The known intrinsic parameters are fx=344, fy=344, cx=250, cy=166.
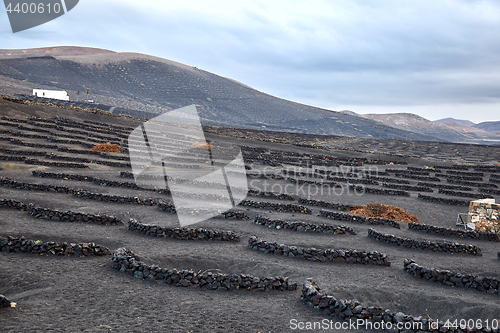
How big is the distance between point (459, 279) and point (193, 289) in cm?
814

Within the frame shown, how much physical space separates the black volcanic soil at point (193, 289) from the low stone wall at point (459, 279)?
0.27 m

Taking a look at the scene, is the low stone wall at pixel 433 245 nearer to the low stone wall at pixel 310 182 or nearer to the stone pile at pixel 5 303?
the stone pile at pixel 5 303

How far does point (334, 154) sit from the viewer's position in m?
61.0

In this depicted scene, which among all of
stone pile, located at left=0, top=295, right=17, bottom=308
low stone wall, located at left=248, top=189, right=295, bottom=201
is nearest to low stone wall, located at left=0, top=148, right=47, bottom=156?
low stone wall, located at left=248, top=189, right=295, bottom=201

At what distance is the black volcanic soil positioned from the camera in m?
7.34

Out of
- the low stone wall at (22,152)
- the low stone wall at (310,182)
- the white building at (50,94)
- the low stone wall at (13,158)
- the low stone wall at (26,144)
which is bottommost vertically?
the low stone wall at (310,182)

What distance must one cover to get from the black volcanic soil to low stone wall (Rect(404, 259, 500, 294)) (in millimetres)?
275

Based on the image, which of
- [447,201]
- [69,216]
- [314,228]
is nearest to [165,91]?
[447,201]

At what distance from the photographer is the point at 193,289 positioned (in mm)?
9250

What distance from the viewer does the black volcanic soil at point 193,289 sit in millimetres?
7344

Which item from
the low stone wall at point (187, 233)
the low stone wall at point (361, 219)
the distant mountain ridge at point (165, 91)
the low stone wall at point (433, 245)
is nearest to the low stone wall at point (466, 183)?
the low stone wall at point (361, 219)

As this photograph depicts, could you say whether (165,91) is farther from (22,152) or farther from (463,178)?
(463,178)

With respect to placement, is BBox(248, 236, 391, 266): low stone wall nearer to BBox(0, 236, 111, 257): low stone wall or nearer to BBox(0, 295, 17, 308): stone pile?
BBox(0, 236, 111, 257): low stone wall

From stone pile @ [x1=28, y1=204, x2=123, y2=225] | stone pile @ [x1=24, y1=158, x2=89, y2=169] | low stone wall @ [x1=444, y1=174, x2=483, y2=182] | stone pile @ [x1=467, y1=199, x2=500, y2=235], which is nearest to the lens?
stone pile @ [x1=28, y1=204, x2=123, y2=225]
